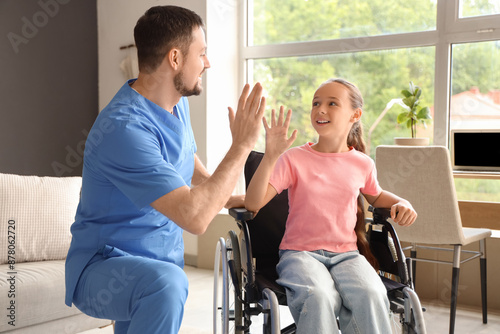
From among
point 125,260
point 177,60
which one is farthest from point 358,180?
point 125,260

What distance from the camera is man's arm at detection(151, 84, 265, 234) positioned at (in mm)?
1340

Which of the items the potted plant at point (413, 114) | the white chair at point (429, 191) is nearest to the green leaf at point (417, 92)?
the potted plant at point (413, 114)

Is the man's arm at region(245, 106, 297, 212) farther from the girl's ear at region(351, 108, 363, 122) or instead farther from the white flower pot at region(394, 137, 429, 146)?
the white flower pot at region(394, 137, 429, 146)

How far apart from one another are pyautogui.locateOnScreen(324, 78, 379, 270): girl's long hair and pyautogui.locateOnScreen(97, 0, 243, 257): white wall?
2182 mm

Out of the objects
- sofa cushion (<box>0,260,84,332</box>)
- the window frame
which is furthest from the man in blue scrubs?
the window frame

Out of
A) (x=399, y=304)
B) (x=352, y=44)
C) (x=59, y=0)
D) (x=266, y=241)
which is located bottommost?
(x=399, y=304)

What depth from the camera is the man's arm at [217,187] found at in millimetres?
1340

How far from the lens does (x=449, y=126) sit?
11.9 feet

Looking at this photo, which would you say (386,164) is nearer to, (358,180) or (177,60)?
(358,180)

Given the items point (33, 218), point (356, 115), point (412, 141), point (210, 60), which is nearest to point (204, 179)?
point (356, 115)

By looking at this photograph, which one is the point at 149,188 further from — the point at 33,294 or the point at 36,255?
the point at 36,255

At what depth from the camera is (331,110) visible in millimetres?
1918

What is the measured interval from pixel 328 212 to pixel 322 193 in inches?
2.7

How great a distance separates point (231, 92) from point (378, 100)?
1.21m
